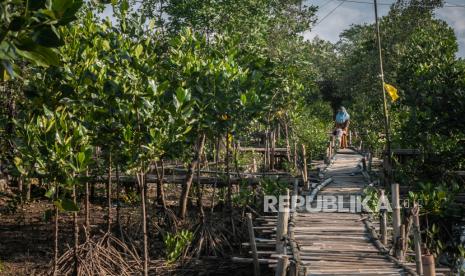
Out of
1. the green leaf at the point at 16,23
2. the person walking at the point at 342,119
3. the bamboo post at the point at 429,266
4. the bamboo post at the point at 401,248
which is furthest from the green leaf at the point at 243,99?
the person walking at the point at 342,119

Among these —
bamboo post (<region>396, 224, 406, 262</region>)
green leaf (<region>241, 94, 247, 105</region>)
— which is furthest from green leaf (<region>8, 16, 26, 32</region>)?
green leaf (<region>241, 94, 247, 105</region>)

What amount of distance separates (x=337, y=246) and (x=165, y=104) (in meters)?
3.47

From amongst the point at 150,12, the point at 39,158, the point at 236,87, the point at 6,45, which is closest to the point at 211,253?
the point at 236,87

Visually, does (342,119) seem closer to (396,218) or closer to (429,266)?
(396,218)

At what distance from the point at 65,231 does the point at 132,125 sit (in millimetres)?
6560

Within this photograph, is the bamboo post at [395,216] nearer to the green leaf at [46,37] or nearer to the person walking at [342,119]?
the green leaf at [46,37]

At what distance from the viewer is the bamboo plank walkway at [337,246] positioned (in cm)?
719

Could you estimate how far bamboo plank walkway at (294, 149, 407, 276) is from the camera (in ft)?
23.6

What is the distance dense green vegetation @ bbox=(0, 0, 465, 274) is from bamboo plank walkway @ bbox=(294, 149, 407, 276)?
5.91 ft

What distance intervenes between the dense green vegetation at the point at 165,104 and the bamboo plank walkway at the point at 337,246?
1801mm

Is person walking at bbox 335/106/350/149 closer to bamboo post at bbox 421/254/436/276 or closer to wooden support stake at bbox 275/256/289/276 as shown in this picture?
wooden support stake at bbox 275/256/289/276

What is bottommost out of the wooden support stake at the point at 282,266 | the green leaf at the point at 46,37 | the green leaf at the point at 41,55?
the wooden support stake at the point at 282,266

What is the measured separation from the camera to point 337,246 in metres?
8.38

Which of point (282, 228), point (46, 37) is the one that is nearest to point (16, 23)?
point (46, 37)
